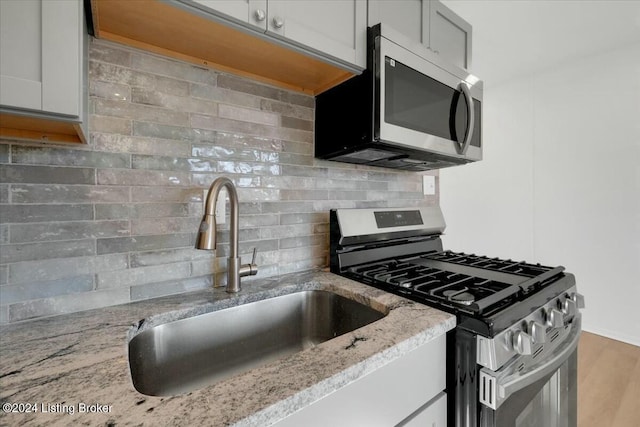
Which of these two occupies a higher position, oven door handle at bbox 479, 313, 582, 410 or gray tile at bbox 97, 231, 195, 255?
gray tile at bbox 97, 231, 195, 255

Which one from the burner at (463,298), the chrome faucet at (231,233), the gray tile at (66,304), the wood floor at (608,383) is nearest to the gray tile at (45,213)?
the gray tile at (66,304)

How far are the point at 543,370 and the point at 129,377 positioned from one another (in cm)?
114

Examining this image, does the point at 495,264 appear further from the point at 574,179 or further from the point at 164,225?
the point at 574,179

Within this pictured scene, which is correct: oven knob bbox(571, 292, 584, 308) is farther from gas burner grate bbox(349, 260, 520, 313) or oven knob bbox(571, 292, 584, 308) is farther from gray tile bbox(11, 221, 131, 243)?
gray tile bbox(11, 221, 131, 243)

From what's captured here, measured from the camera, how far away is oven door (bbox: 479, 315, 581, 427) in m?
0.75

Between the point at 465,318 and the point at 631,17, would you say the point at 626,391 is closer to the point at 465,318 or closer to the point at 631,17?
the point at 465,318

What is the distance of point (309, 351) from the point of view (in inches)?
24.3

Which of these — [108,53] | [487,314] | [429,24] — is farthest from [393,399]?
[429,24]

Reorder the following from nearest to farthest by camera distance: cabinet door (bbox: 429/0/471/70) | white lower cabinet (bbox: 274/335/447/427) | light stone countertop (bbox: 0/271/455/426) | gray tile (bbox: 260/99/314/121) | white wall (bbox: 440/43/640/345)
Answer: light stone countertop (bbox: 0/271/455/426) < white lower cabinet (bbox: 274/335/447/427) < gray tile (bbox: 260/99/314/121) < cabinet door (bbox: 429/0/471/70) < white wall (bbox: 440/43/640/345)

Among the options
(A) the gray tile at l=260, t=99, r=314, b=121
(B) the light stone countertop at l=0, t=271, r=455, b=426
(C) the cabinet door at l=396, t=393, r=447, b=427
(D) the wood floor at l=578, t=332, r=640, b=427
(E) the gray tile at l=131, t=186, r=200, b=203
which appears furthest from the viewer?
(D) the wood floor at l=578, t=332, r=640, b=427

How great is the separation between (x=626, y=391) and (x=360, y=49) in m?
2.54

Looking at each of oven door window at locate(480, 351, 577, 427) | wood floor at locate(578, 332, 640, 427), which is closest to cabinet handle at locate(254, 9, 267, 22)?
oven door window at locate(480, 351, 577, 427)

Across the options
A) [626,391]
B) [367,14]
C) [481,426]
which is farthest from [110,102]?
[626,391]

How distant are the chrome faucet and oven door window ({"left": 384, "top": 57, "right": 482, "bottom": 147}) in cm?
63
